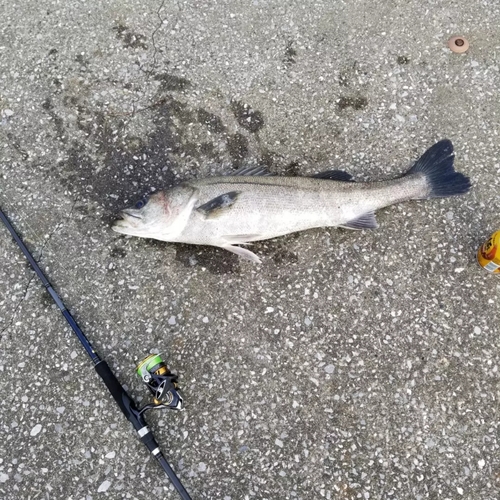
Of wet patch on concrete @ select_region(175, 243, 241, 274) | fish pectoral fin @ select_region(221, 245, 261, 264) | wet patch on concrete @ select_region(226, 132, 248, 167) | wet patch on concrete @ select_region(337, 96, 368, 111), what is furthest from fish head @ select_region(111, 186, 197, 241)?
wet patch on concrete @ select_region(337, 96, 368, 111)

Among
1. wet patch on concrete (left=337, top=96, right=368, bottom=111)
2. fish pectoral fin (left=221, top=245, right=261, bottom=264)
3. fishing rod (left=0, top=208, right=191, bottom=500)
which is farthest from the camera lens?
wet patch on concrete (left=337, top=96, right=368, bottom=111)

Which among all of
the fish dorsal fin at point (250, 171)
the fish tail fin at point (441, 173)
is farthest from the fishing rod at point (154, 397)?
the fish tail fin at point (441, 173)

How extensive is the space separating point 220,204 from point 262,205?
356 mm

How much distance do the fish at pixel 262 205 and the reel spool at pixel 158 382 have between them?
3.52 feet

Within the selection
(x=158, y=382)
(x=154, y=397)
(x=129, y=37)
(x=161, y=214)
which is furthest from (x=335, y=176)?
(x=129, y=37)

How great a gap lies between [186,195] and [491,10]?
4.04 m

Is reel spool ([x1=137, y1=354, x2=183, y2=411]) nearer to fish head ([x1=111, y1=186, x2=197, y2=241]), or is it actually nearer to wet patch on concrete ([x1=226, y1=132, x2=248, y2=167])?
fish head ([x1=111, y1=186, x2=197, y2=241])

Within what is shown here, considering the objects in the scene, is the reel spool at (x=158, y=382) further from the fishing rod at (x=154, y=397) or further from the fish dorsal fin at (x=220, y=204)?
the fish dorsal fin at (x=220, y=204)

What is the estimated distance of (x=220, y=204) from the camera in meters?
3.60

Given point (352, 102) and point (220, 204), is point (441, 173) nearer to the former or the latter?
point (352, 102)

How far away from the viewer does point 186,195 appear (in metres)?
3.68

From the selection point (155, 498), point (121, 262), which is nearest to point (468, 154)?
point (121, 262)

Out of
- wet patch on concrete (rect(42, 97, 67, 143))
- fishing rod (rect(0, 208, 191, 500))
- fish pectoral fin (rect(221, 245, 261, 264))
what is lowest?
fishing rod (rect(0, 208, 191, 500))

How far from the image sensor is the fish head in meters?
3.67
